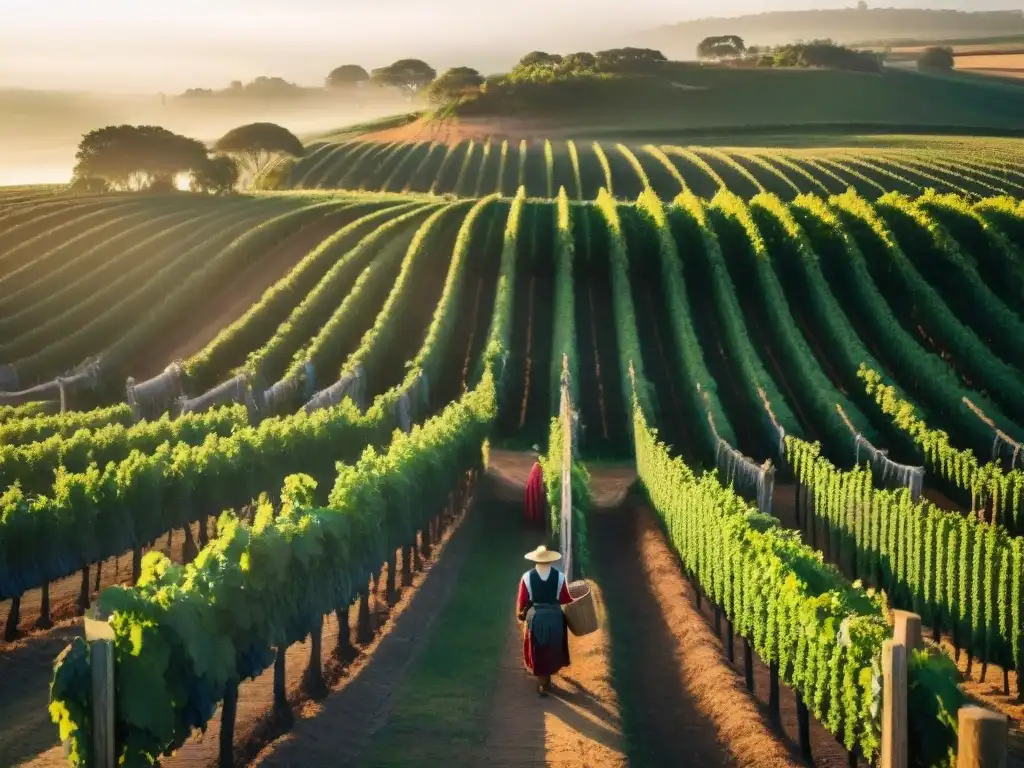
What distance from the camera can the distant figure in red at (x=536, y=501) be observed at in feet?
109

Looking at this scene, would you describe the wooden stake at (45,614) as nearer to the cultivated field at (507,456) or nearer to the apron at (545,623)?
the cultivated field at (507,456)

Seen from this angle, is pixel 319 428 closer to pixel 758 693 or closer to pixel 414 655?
pixel 414 655

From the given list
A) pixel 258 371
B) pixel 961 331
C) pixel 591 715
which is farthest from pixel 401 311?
pixel 591 715

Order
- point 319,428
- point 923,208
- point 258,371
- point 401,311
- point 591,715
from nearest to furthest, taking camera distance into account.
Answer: point 591,715, point 319,428, point 258,371, point 401,311, point 923,208

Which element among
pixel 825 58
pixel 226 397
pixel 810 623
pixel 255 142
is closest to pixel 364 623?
pixel 810 623

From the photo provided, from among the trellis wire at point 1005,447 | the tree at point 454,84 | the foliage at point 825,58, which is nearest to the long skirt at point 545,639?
the trellis wire at point 1005,447

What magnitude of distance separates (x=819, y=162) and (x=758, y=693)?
78329 mm

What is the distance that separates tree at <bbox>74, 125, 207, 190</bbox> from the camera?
297 feet

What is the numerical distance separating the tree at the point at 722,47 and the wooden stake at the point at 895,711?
181m

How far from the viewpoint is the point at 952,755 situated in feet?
38.7

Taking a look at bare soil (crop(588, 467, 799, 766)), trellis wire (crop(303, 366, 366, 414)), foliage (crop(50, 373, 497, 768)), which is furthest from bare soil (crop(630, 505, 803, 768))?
trellis wire (crop(303, 366, 366, 414))

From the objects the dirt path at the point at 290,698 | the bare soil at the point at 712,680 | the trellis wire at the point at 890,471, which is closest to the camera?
the bare soil at the point at 712,680

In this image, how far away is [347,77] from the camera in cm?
19750

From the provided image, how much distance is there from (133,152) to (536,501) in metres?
65.8
